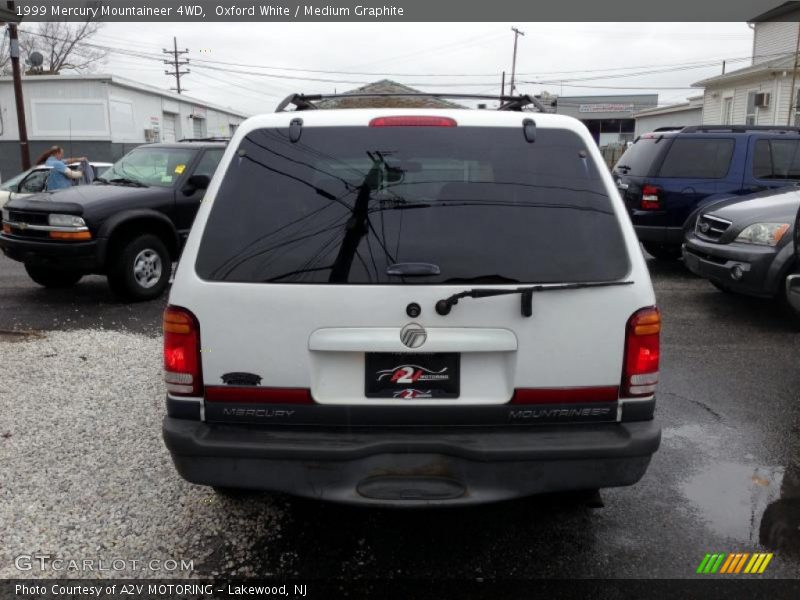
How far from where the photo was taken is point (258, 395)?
262 centimetres

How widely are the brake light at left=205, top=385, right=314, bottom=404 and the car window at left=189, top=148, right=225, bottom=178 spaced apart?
6.28 meters

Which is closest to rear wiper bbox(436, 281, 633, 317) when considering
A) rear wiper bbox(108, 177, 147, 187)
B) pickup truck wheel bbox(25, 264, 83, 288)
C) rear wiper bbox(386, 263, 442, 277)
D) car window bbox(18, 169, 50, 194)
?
rear wiper bbox(386, 263, 442, 277)

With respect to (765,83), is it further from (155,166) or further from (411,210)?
(411,210)

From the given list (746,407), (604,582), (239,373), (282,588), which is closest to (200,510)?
(282,588)

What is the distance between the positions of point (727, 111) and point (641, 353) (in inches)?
1211

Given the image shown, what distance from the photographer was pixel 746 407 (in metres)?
4.85

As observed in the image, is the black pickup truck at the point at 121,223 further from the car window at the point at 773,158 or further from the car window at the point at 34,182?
the car window at the point at 773,158

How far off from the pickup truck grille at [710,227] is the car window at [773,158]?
2460 millimetres

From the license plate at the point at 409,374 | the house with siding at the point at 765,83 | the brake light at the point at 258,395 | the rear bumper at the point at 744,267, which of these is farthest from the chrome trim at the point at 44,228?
the house with siding at the point at 765,83

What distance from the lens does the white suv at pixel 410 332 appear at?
2543 millimetres

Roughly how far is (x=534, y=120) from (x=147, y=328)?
523 centimetres

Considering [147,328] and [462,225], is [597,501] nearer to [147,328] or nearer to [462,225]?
[462,225]

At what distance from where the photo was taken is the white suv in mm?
2543

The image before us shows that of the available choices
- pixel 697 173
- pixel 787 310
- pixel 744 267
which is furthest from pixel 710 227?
pixel 697 173
